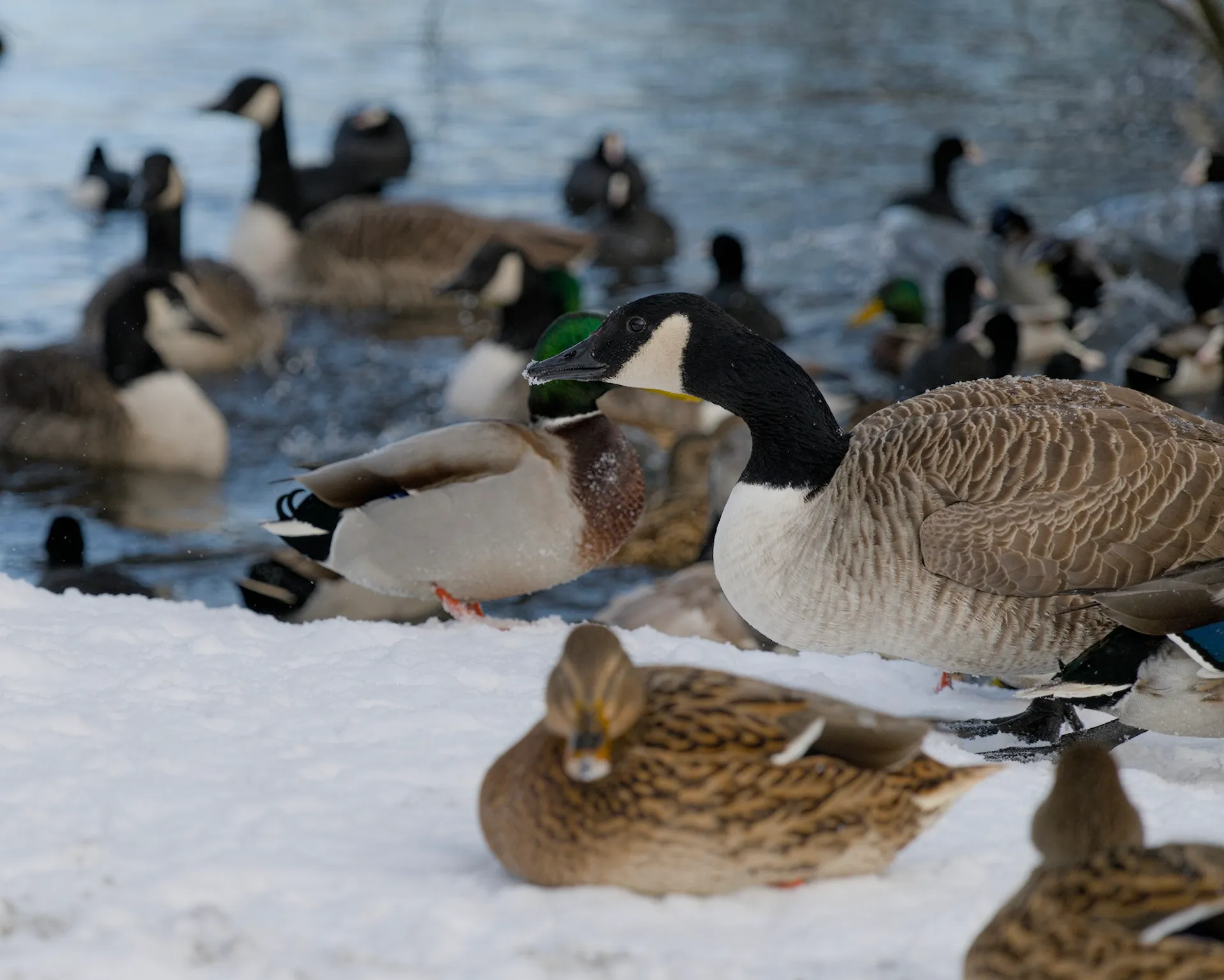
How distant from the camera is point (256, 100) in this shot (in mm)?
15883

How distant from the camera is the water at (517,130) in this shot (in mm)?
11445

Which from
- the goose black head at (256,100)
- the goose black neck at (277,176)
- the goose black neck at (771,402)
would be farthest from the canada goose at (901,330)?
the goose black neck at (771,402)

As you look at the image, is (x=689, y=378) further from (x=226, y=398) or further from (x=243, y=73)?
(x=243, y=73)

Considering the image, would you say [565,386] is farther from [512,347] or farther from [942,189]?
[942,189]

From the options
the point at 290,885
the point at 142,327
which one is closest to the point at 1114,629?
the point at 290,885

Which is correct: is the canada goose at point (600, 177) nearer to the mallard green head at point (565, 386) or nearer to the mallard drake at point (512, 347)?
the mallard drake at point (512, 347)

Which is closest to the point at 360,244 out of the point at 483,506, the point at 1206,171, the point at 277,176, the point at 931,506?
the point at 277,176

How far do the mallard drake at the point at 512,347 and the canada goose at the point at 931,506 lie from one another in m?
5.84

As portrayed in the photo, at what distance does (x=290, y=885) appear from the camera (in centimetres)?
338

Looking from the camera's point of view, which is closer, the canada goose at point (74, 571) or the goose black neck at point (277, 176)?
the canada goose at point (74, 571)

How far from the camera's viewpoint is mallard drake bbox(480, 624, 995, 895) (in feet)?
10.9

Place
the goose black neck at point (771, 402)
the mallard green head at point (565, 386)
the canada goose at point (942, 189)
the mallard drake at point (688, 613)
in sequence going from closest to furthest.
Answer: the goose black neck at point (771, 402) < the mallard green head at point (565, 386) < the mallard drake at point (688, 613) < the canada goose at point (942, 189)

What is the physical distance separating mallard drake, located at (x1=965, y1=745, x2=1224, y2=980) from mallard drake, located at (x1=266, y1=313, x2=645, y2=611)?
3.37 m

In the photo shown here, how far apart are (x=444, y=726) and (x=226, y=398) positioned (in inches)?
340
